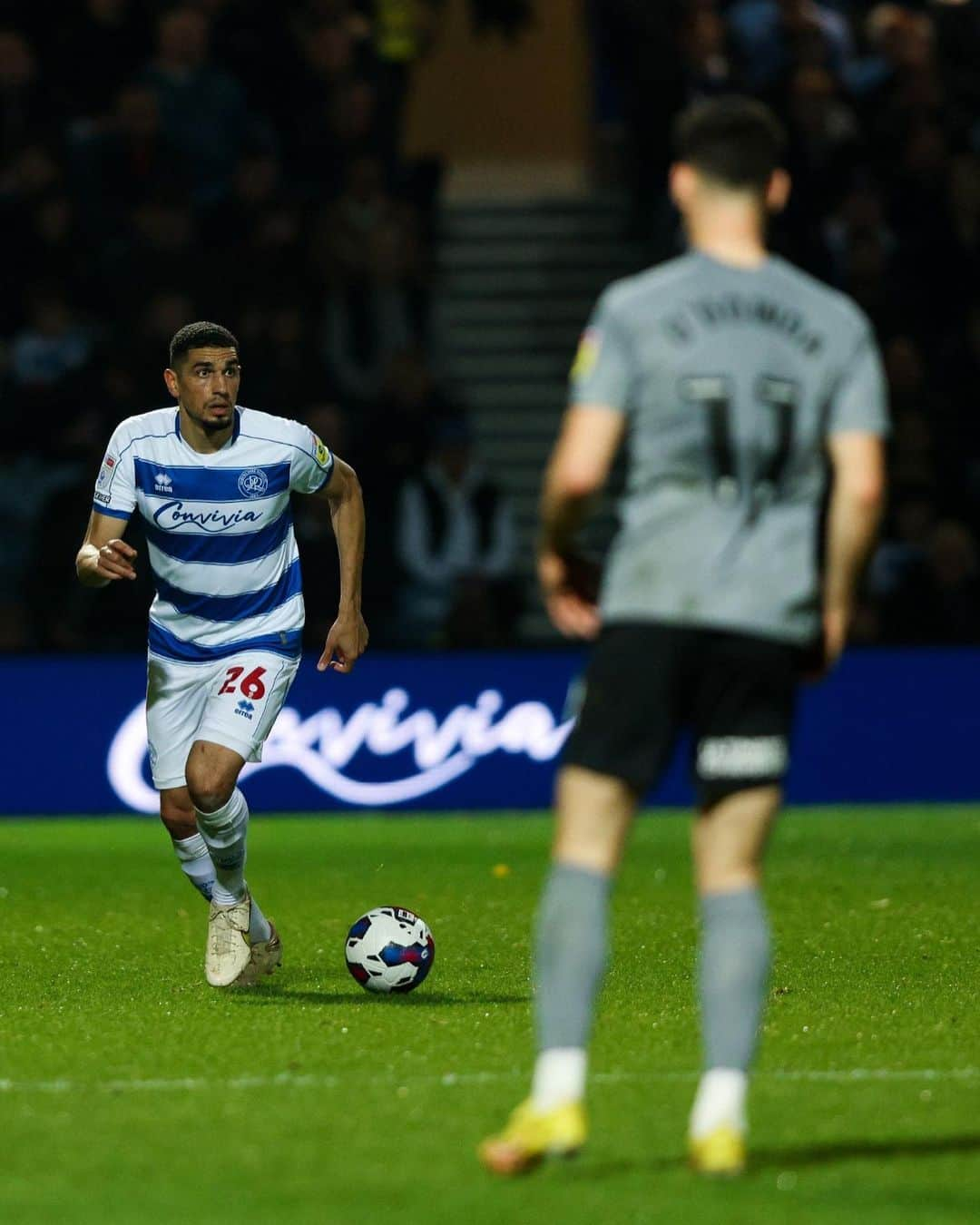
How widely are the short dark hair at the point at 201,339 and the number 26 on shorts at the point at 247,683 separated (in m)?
1.02

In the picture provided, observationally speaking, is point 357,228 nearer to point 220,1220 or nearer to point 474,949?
A: point 474,949

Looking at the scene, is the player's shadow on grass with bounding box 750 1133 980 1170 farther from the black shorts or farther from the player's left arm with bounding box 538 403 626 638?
the player's left arm with bounding box 538 403 626 638

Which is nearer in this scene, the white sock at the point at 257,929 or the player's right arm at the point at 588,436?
the player's right arm at the point at 588,436

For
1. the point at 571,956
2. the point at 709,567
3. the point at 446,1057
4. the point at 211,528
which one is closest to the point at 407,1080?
the point at 446,1057

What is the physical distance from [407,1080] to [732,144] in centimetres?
240

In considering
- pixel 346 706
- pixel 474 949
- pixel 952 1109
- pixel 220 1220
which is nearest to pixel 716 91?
pixel 346 706

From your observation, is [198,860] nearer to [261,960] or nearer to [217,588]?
[261,960]

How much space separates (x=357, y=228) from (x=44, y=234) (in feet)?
6.86

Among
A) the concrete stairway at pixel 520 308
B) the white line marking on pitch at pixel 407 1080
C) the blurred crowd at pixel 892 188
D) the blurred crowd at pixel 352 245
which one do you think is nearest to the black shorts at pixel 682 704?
the white line marking on pitch at pixel 407 1080

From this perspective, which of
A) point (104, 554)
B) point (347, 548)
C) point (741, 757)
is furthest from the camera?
point (347, 548)

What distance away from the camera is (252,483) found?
26.2 feet

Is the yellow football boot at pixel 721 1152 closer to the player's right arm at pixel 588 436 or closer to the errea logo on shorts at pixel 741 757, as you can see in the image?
the errea logo on shorts at pixel 741 757

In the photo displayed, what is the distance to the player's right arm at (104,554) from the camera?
7141 mm

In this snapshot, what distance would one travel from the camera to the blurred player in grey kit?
4.60 meters
